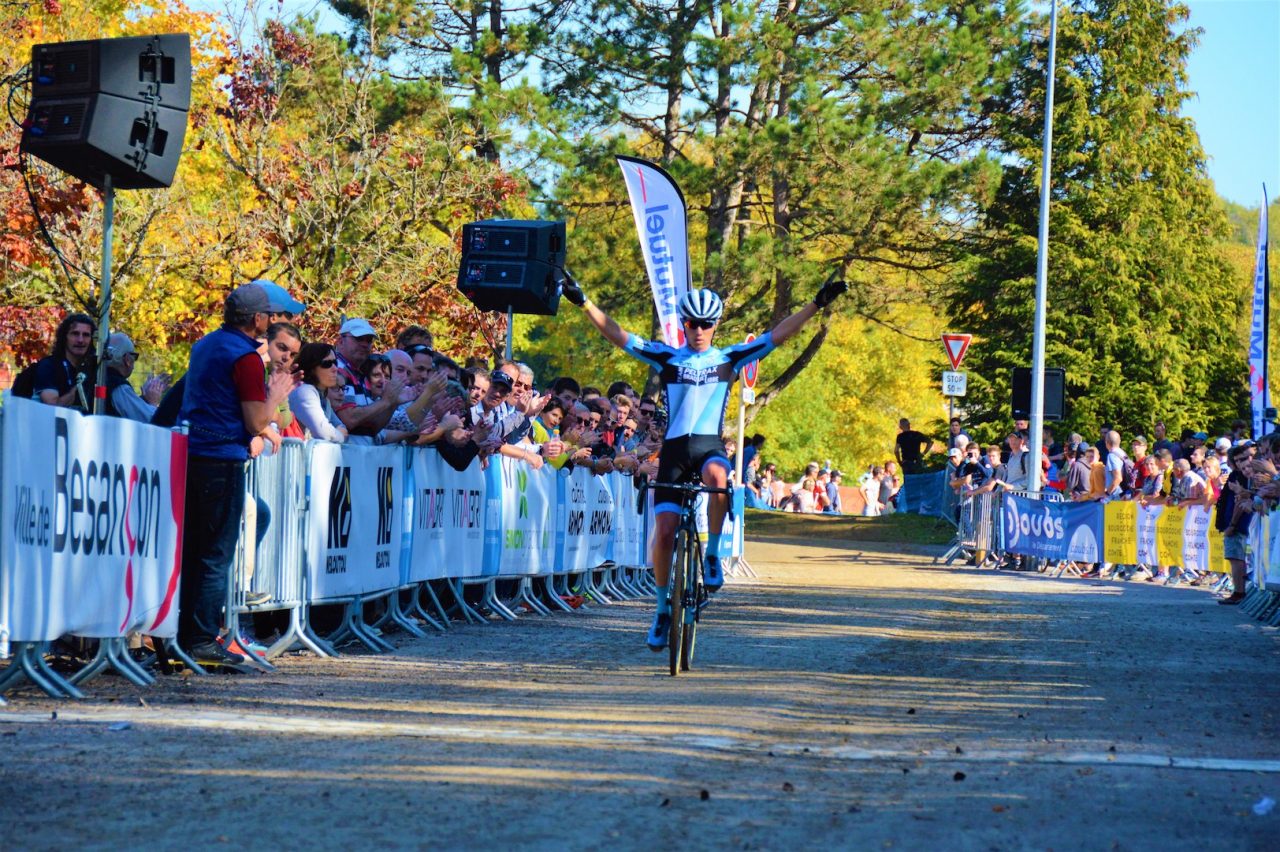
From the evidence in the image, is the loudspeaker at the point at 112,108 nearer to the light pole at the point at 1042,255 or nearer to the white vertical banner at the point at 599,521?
the white vertical banner at the point at 599,521

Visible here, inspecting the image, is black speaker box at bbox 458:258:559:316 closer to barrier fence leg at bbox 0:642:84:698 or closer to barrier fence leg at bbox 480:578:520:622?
barrier fence leg at bbox 480:578:520:622

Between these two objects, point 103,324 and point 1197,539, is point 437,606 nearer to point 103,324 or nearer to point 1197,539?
point 103,324

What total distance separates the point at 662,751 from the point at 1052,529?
2290 cm

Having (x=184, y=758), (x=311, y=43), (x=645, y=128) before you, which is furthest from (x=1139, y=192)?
(x=184, y=758)

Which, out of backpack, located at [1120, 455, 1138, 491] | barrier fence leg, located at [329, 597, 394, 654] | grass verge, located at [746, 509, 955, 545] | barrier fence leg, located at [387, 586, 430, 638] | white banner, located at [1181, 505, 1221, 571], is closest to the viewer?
barrier fence leg, located at [329, 597, 394, 654]

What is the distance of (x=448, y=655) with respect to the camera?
37.6ft

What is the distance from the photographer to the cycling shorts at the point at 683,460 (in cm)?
1088

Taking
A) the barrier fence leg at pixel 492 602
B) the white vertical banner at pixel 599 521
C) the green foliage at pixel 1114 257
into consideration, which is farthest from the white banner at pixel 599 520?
the green foliage at pixel 1114 257

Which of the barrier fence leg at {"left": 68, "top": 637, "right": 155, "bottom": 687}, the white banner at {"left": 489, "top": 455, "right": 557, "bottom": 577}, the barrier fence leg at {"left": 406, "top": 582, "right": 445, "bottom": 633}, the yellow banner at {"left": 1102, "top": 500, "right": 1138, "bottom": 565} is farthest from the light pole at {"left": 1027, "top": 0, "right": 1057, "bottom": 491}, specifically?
the barrier fence leg at {"left": 68, "top": 637, "right": 155, "bottom": 687}

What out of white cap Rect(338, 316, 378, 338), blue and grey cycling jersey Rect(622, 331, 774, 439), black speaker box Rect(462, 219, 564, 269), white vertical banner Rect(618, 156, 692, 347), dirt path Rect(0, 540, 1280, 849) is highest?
white vertical banner Rect(618, 156, 692, 347)

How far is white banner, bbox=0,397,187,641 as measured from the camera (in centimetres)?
788

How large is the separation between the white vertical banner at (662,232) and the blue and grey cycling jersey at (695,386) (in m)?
15.5

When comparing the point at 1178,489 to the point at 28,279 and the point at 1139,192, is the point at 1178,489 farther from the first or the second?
the point at 1139,192

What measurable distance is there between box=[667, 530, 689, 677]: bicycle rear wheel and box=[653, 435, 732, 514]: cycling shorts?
239 mm
